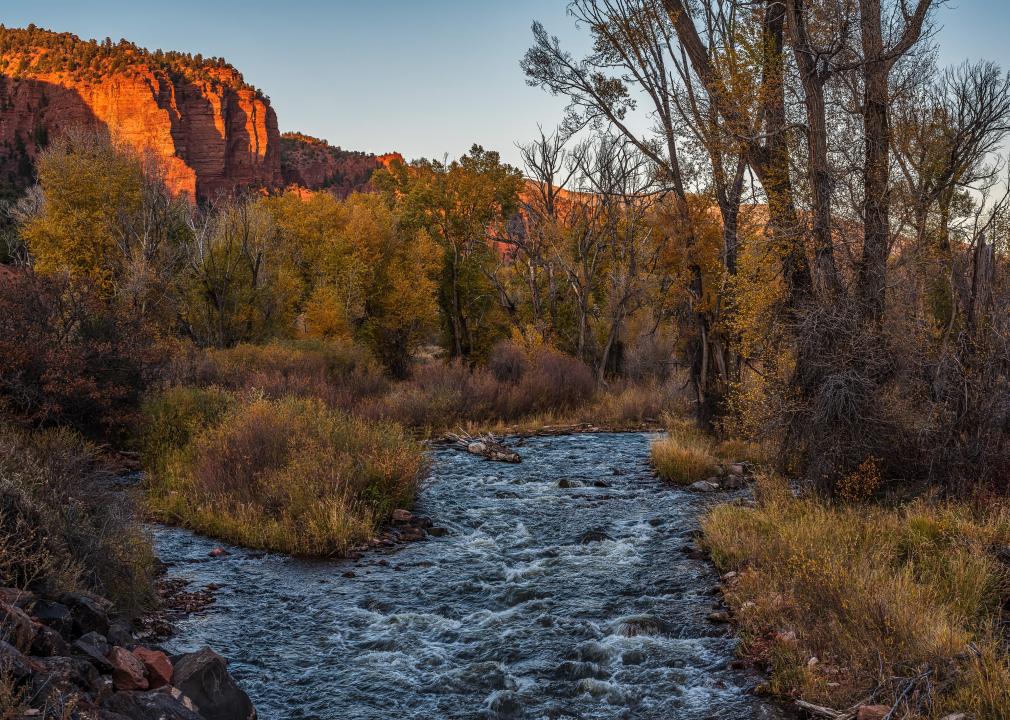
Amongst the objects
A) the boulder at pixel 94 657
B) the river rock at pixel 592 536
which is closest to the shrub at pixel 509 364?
the river rock at pixel 592 536

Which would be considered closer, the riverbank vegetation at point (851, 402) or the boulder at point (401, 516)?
the riverbank vegetation at point (851, 402)

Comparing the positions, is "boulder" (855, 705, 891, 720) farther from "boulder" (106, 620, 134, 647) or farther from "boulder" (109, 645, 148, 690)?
"boulder" (106, 620, 134, 647)

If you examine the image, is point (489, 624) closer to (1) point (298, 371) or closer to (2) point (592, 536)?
(2) point (592, 536)

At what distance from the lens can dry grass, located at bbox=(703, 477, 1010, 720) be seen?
545cm

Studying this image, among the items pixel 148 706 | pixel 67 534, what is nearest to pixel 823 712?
pixel 148 706

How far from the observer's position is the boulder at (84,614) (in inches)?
230

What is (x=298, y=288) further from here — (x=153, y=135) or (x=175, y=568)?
(x=153, y=135)

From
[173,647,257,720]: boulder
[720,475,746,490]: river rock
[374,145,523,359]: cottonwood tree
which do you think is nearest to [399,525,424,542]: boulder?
[173,647,257,720]: boulder

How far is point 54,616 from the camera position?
5582 millimetres

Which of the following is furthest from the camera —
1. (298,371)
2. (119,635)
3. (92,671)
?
(298,371)

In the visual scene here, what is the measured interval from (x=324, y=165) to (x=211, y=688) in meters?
166

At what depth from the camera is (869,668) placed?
582 cm

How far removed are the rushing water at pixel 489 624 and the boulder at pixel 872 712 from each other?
2.68ft

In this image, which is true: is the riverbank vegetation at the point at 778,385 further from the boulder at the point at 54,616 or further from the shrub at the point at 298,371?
the boulder at the point at 54,616
